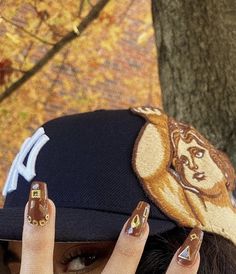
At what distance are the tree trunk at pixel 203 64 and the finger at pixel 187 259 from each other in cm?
Result: 120

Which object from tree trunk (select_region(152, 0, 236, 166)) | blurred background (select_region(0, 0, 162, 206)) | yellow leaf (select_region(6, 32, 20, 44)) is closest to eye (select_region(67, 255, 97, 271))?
tree trunk (select_region(152, 0, 236, 166))

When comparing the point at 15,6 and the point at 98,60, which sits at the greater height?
the point at 15,6

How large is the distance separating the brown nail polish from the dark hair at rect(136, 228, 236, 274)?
78mm

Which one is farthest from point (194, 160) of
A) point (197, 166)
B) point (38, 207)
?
point (38, 207)

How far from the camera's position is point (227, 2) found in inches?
86.4

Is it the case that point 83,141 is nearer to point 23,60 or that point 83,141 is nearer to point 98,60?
point 23,60

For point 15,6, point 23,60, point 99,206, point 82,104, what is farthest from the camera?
point 82,104

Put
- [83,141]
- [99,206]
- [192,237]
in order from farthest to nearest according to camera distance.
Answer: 1. [83,141]
2. [99,206]
3. [192,237]

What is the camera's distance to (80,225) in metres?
1.01

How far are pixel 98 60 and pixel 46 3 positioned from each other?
1.56 metres

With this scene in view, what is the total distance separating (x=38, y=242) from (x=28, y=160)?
0.40 metres

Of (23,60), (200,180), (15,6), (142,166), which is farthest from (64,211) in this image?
(23,60)

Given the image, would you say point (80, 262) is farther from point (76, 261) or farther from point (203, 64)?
point (203, 64)

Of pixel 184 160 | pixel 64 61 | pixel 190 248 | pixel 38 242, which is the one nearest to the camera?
pixel 38 242
